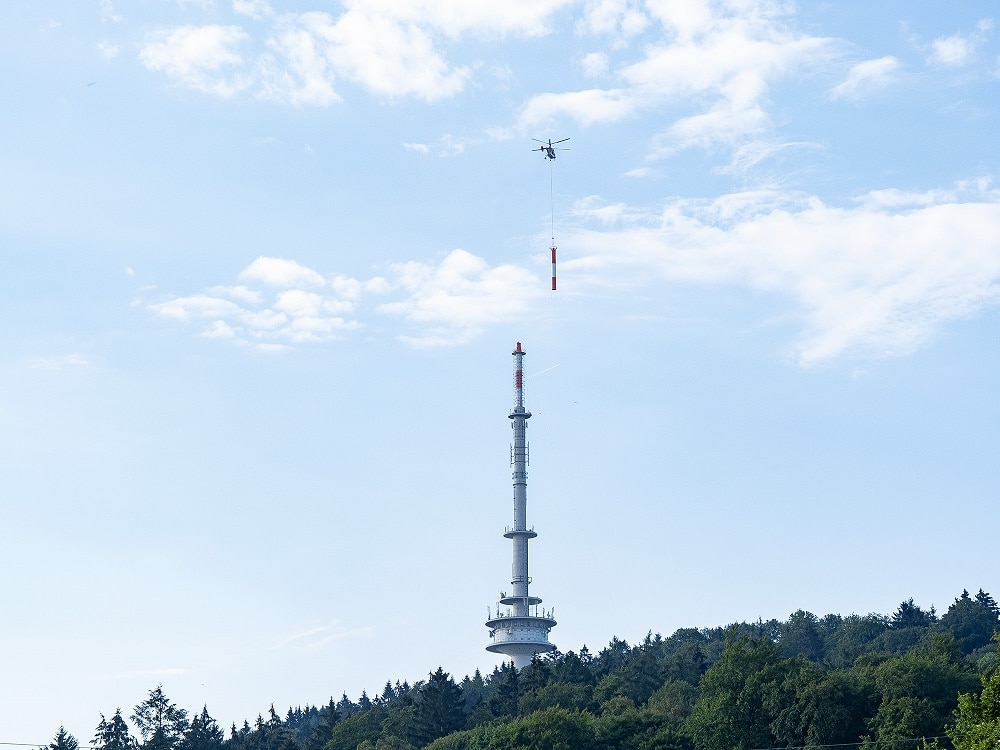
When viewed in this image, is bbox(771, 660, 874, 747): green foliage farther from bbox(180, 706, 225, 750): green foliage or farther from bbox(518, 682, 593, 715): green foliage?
bbox(180, 706, 225, 750): green foliage

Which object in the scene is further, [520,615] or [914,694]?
[520,615]

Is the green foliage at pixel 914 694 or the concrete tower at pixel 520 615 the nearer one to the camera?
the green foliage at pixel 914 694

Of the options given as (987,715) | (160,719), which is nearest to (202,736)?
(160,719)

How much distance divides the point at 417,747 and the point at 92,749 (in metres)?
39.6

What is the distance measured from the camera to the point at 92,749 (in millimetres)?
157250

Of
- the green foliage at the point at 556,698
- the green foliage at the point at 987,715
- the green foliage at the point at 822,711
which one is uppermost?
the green foliage at the point at 556,698

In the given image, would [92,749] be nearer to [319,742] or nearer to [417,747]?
[319,742]

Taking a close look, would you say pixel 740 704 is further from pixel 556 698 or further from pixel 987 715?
pixel 987 715

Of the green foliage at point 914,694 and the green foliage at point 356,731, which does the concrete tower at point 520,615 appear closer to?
the green foliage at point 356,731

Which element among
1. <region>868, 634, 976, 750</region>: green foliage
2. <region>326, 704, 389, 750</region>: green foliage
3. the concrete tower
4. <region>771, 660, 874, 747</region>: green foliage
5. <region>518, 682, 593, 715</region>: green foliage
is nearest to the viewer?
<region>868, 634, 976, 750</region>: green foliage

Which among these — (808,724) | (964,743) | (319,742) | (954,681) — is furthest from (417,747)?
(964,743)

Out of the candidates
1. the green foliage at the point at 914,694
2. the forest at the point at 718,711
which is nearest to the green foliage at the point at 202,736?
the forest at the point at 718,711

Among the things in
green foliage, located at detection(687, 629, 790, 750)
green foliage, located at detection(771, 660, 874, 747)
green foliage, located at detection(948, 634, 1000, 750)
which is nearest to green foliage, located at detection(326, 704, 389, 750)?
green foliage, located at detection(687, 629, 790, 750)

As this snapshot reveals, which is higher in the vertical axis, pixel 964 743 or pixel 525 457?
pixel 525 457
